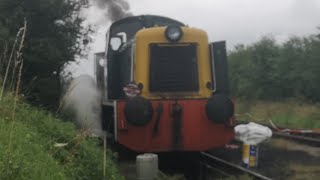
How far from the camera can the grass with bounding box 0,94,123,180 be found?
4565mm

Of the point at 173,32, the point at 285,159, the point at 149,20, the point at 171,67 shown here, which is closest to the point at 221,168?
the point at 285,159

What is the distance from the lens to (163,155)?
432 inches

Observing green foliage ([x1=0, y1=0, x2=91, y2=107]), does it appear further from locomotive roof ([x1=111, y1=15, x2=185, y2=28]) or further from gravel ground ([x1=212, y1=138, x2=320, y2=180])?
gravel ground ([x1=212, y1=138, x2=320, y2=180])

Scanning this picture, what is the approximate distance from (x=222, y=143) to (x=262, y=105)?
78.9ft

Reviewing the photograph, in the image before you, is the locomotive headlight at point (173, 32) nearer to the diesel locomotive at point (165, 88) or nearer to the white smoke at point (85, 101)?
the diesel locomotive at point (165, 88)

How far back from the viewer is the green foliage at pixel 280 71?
32.3 metres

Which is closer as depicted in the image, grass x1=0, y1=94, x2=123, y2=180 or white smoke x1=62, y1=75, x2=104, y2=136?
grass x1=0, y1=94, x2=123, y2=180

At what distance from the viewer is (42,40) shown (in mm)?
12773

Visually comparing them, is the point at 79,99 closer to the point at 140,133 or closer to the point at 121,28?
the point at 121,28

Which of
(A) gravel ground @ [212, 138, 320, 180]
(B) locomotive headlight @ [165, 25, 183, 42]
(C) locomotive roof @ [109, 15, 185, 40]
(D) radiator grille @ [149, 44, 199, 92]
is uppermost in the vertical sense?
(C) locomotive roof @ [109, 15, 185, 40]

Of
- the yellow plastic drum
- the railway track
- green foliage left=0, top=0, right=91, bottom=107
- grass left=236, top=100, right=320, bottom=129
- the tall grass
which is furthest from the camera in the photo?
grass left=236, top=100, right=320, bottom=129

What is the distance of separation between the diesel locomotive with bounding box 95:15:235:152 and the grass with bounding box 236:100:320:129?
9.90 metres

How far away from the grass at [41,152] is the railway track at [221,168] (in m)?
2.27

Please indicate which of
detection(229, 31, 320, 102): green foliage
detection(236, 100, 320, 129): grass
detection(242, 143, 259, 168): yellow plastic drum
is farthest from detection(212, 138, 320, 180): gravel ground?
detection(229, 31, 320, 102): green foliage
